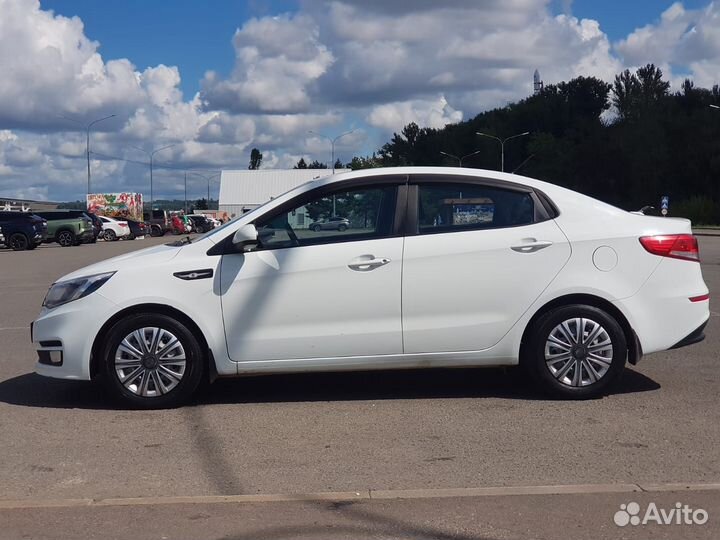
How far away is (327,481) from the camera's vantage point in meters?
5.20

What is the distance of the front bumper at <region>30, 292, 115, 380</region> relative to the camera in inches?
266

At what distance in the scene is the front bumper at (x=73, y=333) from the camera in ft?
22.2

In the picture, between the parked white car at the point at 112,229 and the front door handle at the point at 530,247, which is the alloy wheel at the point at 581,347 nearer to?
the front door handle at the point at 530,247

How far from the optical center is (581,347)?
22.4ft

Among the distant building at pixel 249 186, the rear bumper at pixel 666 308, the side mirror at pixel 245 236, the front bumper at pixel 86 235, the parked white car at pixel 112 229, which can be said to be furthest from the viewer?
the distant building at pixel 249 186

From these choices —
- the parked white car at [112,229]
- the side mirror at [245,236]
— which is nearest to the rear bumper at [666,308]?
the side mirror at [245,236]

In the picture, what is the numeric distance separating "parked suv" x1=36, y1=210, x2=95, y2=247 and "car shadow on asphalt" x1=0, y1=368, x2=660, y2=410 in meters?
35.4

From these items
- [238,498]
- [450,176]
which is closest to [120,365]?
[238,498]

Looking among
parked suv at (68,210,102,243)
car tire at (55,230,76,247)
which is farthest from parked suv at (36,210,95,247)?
parked suv at (68,210,102,243)

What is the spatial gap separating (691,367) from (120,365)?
498cm

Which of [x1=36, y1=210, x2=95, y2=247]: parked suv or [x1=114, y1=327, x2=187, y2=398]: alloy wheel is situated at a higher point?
[x1=36, y1=210, x2=95, y2=247]: parked suv

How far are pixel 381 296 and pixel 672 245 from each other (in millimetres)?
2272

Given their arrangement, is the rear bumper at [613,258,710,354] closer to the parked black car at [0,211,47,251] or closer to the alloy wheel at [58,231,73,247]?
the parked black car at [0,211,47,251]

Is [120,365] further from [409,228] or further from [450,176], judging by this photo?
[450,176]
